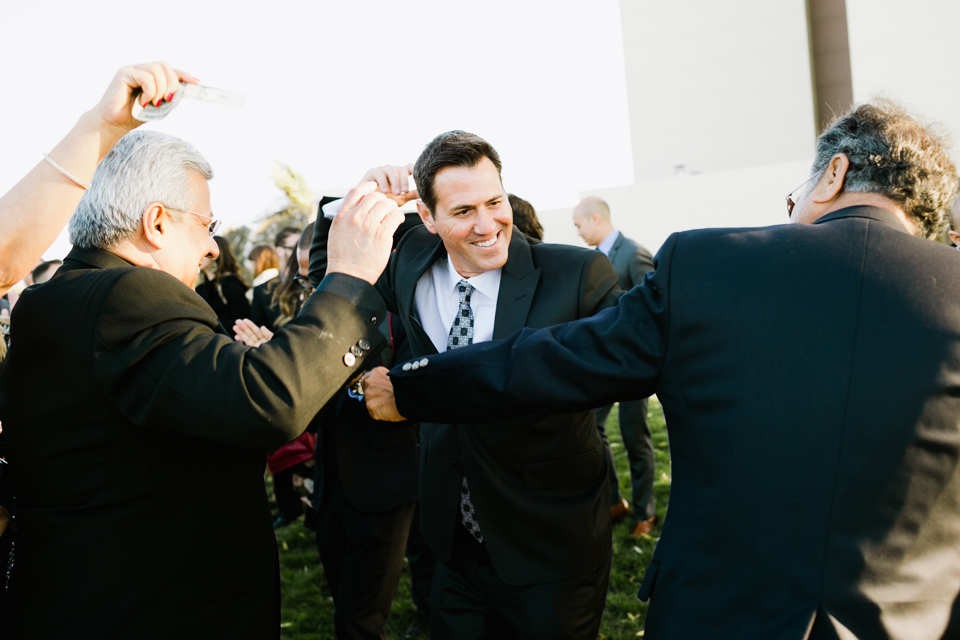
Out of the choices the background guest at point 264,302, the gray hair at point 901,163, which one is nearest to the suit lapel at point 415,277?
the gray hair at point 901,163

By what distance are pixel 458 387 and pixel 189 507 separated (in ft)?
2.44

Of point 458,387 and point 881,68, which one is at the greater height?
point 881,68

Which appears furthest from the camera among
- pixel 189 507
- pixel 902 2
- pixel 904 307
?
pixel 902 2

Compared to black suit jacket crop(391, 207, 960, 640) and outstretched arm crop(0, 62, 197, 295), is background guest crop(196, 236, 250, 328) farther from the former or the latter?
black suit jacket crop(391, 207, 960, 640)

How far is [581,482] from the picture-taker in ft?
8.42

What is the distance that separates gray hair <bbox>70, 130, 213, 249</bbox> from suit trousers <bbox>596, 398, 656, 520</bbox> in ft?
13.5

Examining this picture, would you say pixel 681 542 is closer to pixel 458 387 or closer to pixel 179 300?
pixel 458 387

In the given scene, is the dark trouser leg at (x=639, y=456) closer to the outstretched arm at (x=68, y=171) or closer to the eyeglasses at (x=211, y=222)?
the eyeglasses at (x=211, y=222)

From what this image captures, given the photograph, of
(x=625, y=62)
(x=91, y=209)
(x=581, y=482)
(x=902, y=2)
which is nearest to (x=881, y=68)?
(x=902, y=2)

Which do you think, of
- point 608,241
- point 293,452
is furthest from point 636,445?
point 293,452

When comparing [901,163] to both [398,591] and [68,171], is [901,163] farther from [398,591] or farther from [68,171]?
[398,591]

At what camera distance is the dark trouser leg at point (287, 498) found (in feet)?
20.3

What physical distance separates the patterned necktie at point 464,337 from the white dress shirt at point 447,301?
20 mm

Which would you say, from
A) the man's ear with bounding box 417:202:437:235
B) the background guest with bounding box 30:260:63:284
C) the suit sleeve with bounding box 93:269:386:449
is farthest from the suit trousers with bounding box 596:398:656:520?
the background guest with bounding box 30:260:63:284
